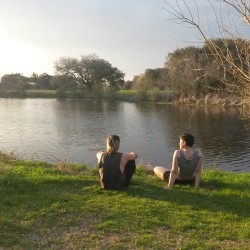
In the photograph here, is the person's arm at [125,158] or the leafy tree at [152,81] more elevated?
the leafy tree at [152,81]

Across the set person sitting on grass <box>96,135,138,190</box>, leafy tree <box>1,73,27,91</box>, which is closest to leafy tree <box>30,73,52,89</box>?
leafy tree <box>1,73,27,91</box>

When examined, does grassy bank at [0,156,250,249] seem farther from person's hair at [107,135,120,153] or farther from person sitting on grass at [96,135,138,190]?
person's hair at [107,135,120,153]

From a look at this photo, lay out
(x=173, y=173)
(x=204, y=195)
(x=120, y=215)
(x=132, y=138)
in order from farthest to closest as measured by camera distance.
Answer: (x=132, y=138) → (x=173, y=173) → (x=204, y=195) → (x=120, y=215)

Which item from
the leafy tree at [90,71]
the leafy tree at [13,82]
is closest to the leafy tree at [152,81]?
the leafy tree at [90,71]

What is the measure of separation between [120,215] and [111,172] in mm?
1511

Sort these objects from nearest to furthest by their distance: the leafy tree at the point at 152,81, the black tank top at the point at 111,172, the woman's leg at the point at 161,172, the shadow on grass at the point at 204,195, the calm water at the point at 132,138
A: the shadow on grass at the point at 204,195
the black tank top at the point at 111,172
the woman's leg at the point at 161,172
the calm water at the point at 132,138
the leafy tree at the point at 152,81

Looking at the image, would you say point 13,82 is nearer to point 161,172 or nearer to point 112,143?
point 161,172

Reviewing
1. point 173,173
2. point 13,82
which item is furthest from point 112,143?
point 13,82

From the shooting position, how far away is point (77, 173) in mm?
9992

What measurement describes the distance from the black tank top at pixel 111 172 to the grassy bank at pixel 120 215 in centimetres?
20

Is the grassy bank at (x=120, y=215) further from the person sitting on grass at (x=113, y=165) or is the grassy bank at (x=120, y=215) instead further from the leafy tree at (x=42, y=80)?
the leafy tree at (x=42, y=80)

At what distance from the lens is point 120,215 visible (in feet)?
20.2

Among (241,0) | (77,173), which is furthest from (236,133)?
(241,0)

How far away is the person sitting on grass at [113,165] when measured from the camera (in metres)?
7.59
